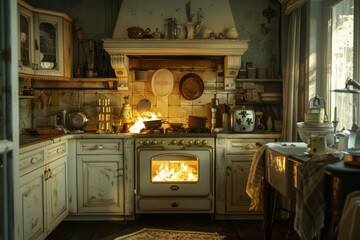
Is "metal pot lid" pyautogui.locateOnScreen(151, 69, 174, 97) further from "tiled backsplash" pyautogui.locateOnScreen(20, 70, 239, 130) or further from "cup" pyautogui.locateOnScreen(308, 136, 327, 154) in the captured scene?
"cup" pyautogui.locateOnScreen(308, 136, 327, 154)

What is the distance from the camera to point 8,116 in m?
1.92

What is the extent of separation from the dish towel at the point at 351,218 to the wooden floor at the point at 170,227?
1.89 m

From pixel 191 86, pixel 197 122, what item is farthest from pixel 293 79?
pixel 191 86

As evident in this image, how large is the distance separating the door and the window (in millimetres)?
2195

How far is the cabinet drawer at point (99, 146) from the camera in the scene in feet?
12.5

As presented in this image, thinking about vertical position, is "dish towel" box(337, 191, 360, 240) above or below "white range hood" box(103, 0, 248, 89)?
below

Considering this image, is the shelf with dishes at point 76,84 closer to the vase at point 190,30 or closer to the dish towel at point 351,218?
the vase at point 190,30

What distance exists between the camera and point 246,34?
4391mm

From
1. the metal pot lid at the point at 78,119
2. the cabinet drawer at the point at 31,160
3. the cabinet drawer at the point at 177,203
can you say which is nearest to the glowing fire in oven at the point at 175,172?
the cabinet drawer at the point at 177,203

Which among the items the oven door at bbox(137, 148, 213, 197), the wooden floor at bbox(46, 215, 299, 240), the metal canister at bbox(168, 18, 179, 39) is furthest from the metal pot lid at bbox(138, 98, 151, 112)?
the wooden floor at bbox(46, 215, 299, 240)

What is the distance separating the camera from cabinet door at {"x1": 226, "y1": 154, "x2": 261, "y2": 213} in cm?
386

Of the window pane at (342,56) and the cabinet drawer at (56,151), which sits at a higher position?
the window pane at (342,56)

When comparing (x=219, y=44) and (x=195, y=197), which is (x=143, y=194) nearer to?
(x=195, y=197)

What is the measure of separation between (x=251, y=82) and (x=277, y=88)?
0.32 meters
